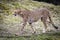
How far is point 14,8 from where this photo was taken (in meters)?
4.59

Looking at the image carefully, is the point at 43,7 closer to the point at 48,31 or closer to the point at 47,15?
the point at 47,15

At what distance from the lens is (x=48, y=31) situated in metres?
4.75

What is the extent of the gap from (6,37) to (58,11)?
1.47m

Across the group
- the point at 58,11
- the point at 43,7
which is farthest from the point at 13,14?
the point at 58,11

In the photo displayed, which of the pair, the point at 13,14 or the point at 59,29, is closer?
the point at 13,14

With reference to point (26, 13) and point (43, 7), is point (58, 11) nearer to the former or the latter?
point (43, 7)

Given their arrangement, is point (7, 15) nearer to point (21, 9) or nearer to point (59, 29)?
point (21, 9)

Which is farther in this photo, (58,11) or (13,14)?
(58,11)

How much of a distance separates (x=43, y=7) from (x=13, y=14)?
80 centimetres

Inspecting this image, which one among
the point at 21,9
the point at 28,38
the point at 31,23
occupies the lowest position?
the point at 28,38

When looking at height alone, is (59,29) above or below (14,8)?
below

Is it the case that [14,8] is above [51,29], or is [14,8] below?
above

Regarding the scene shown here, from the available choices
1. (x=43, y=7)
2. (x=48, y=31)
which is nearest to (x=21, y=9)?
(x=43, y=7)

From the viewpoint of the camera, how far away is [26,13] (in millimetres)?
4684
